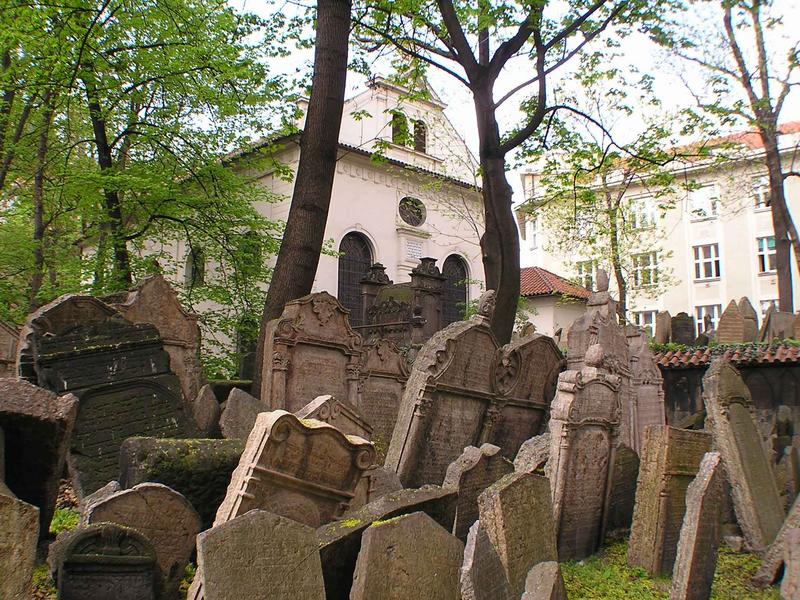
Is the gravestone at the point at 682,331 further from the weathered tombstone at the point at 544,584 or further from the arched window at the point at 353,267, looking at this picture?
the weathered tombstone at the point at 544,584

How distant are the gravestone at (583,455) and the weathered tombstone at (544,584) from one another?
2.44 meters

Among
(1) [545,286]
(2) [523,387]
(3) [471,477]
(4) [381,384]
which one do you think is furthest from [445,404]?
(1) [545,286]

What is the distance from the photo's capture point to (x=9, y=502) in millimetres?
3039

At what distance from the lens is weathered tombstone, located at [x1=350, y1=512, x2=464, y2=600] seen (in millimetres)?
3600

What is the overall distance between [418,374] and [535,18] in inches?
306

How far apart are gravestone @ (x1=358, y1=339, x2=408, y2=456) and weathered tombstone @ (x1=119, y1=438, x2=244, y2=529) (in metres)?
4.77

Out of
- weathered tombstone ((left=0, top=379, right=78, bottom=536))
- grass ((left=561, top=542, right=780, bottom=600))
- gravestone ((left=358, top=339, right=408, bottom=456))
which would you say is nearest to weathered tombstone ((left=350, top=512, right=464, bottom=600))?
grass ((left=561, top=542, right=780, bottom=600))

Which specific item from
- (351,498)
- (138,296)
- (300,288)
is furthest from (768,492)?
(138,296)

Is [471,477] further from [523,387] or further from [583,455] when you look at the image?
[523,387]

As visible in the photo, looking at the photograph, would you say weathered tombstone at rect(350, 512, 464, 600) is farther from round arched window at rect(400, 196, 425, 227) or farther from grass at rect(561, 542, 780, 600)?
round arched window at rect(400, 196, 425, 227)

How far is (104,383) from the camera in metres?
5.78

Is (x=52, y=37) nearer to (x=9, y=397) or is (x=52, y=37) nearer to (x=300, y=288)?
(x=300, y=288)

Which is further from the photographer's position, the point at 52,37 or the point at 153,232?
the point at 153,232

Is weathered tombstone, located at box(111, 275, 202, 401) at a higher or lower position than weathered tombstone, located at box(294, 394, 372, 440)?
higher
